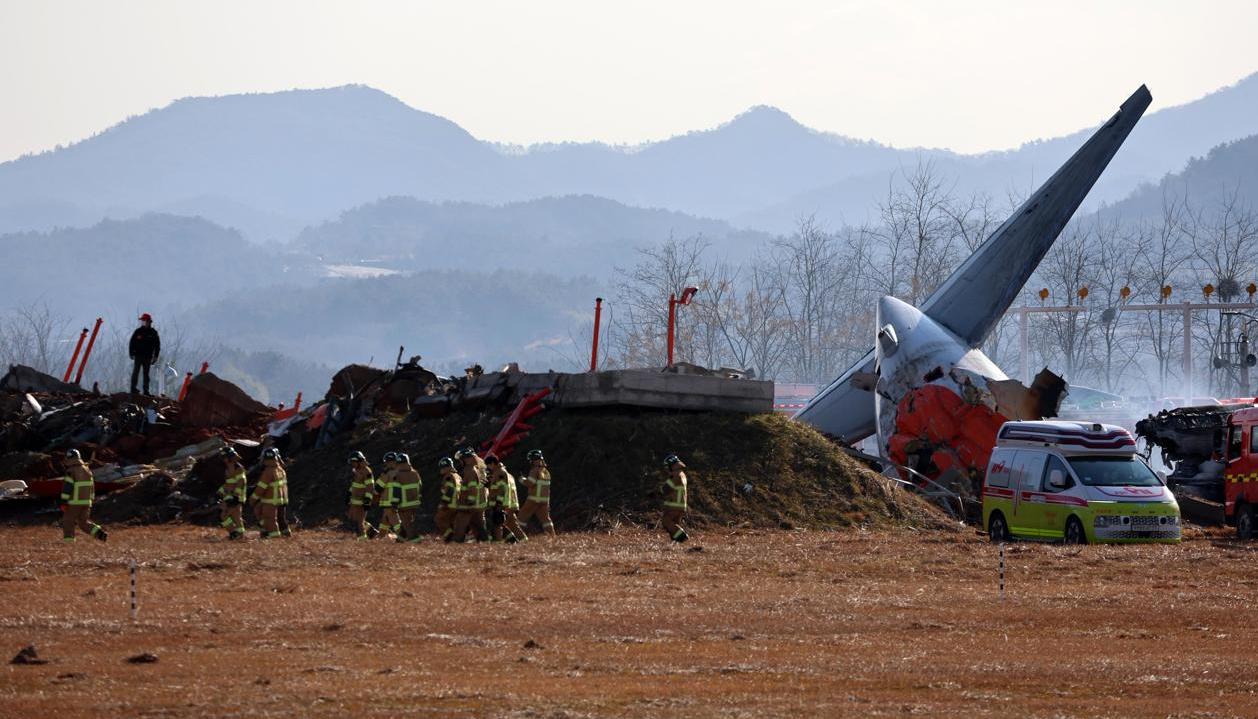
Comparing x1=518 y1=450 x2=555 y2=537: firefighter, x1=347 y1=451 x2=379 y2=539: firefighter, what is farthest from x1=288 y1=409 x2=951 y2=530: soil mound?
x1=347 y1=451 x2=379 y2=539: firefighter

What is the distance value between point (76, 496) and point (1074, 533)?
16.4 metres

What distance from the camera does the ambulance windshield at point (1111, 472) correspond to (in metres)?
29.1

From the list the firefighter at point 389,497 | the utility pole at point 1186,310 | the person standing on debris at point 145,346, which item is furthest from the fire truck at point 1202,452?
the person standing on debris at point 145,346

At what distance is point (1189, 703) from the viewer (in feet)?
45.9

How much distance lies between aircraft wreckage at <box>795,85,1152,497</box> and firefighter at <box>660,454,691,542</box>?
10.2 meters

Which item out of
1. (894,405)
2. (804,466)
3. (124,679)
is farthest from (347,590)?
(894,405)

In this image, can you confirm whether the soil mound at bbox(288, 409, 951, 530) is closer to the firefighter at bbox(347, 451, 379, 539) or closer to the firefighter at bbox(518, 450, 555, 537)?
the firefighter at bbox(518, 450, 555, 537)

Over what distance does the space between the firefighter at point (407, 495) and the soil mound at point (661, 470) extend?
314cm

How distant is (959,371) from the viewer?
126 feet

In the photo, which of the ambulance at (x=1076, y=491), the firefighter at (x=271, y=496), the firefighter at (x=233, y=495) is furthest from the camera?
the firefighter at (x=233, y=495)

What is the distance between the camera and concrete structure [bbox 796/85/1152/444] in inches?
1762

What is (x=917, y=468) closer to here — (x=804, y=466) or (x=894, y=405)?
(x=894, y=405)

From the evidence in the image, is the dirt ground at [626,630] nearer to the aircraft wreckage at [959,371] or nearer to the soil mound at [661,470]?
the soil mound at [661,470]

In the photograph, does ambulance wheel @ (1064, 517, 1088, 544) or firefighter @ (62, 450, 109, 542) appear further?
ambulance wheel @ (1064, 517, 1088, 544)
